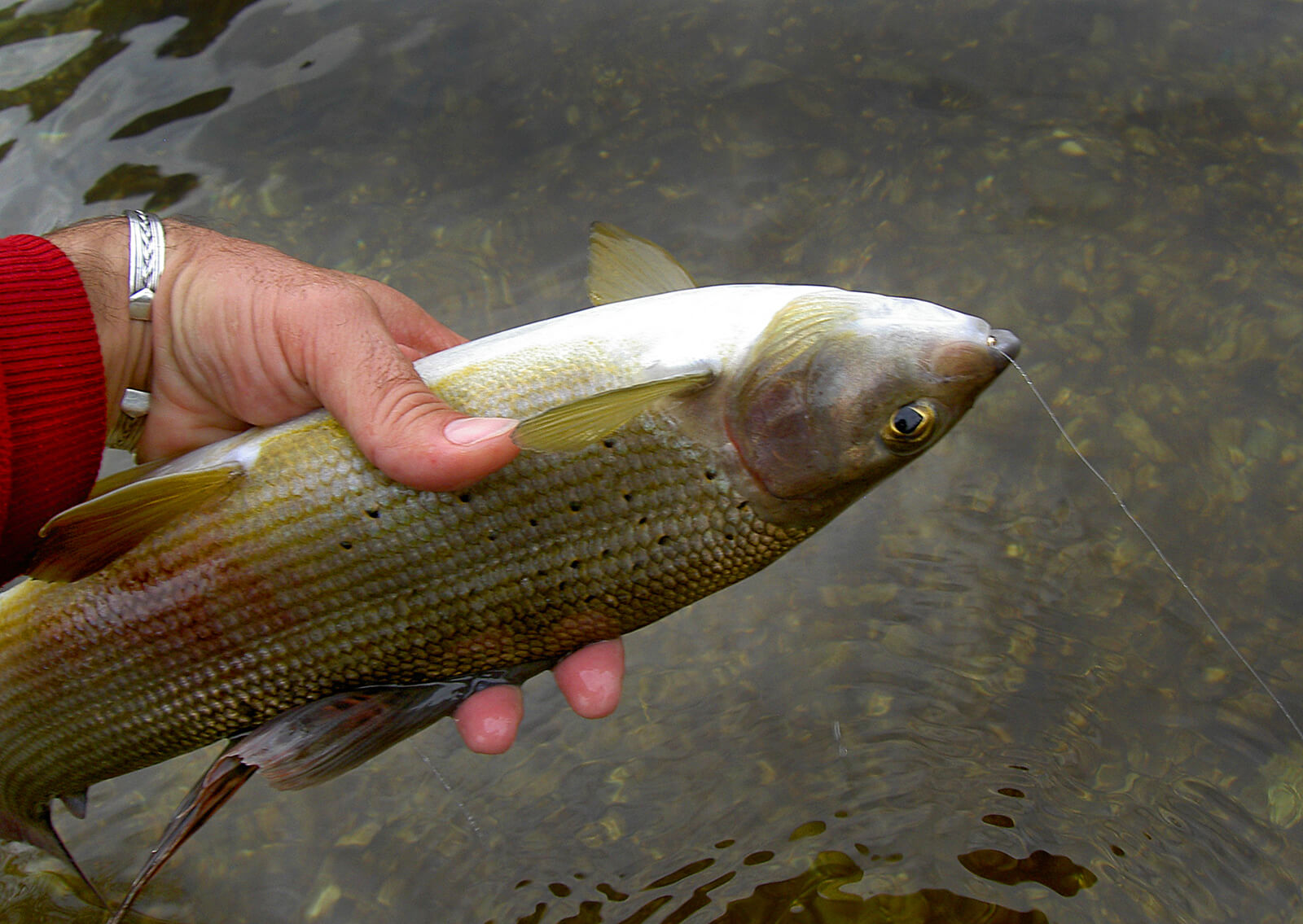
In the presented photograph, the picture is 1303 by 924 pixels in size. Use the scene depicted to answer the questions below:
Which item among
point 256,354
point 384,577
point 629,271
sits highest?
point 256,354

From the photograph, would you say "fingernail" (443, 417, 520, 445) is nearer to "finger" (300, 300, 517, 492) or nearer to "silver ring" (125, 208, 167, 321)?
"finger" (300, 300, 517, 492)

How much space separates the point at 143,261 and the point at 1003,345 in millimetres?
2908

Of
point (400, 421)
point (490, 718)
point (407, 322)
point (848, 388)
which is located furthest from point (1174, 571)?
point (400, 421)

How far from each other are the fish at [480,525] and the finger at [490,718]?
330 millimetres

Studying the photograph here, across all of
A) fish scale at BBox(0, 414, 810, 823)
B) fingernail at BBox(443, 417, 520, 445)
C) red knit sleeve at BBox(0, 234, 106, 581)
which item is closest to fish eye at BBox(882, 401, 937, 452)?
fish scale at BBox(0, 414, 810, 823)

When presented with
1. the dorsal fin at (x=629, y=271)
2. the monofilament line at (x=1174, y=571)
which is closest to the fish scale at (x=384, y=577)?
the dorsal fin at (x=629, y=271)

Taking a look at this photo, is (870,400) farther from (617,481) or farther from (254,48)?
(254,48)

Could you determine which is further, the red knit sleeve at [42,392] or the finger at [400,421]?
the red knit sleeve at [42,392]

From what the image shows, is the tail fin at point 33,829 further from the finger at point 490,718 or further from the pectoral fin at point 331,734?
the finger at point 490,718

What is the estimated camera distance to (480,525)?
296cm

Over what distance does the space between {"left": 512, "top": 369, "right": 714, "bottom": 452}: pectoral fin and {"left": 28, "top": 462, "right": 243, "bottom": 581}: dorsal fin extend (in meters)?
1.00

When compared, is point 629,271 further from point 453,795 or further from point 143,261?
point 453,795

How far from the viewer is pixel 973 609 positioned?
4.94m

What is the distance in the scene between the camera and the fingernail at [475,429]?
9.11 feet
